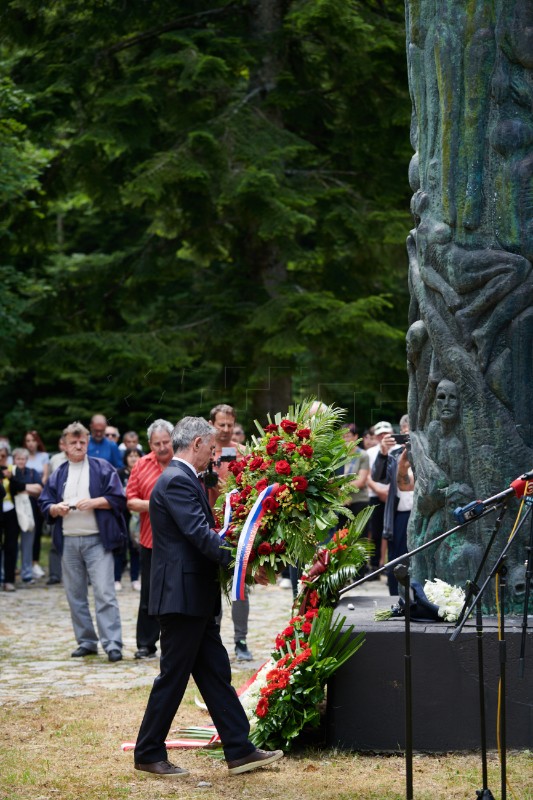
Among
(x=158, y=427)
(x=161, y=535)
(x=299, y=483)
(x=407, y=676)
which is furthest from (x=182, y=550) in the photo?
(x=158, y=427)

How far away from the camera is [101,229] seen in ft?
98.8

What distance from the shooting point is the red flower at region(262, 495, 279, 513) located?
7207 mm

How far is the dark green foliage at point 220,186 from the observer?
60.3ft

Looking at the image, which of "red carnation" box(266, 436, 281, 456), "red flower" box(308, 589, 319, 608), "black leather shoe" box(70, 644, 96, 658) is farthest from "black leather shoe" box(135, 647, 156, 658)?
"red carnation" box(266, 436, 281, 456)

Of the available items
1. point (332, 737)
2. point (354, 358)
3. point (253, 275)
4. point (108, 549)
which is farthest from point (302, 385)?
point (332, 737)

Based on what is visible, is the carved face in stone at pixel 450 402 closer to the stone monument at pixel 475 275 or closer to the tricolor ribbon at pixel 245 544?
the stone monument at pixel 475 275

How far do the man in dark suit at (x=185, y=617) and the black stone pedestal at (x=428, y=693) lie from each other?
1.91 feet

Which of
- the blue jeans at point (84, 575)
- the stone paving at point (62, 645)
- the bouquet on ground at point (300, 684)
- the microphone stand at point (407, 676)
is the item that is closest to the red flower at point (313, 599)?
the bouquet on ground at point (300, 684)

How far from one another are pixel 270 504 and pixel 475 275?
2.12 metres

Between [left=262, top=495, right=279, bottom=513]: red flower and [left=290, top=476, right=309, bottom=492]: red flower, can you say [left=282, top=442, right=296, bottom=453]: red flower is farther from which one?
[left=262, top=495, right=279, bottom=513]: red flower

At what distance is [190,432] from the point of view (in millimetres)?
7254

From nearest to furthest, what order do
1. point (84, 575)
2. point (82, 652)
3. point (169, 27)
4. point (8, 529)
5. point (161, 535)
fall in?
point (161, 535)
point (82, 652)
point (84, 575)
point (8, 529)
point (169, 27)

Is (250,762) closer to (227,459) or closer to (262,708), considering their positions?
(262,708)

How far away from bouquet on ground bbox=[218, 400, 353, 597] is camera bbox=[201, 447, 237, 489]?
1.45 meters
